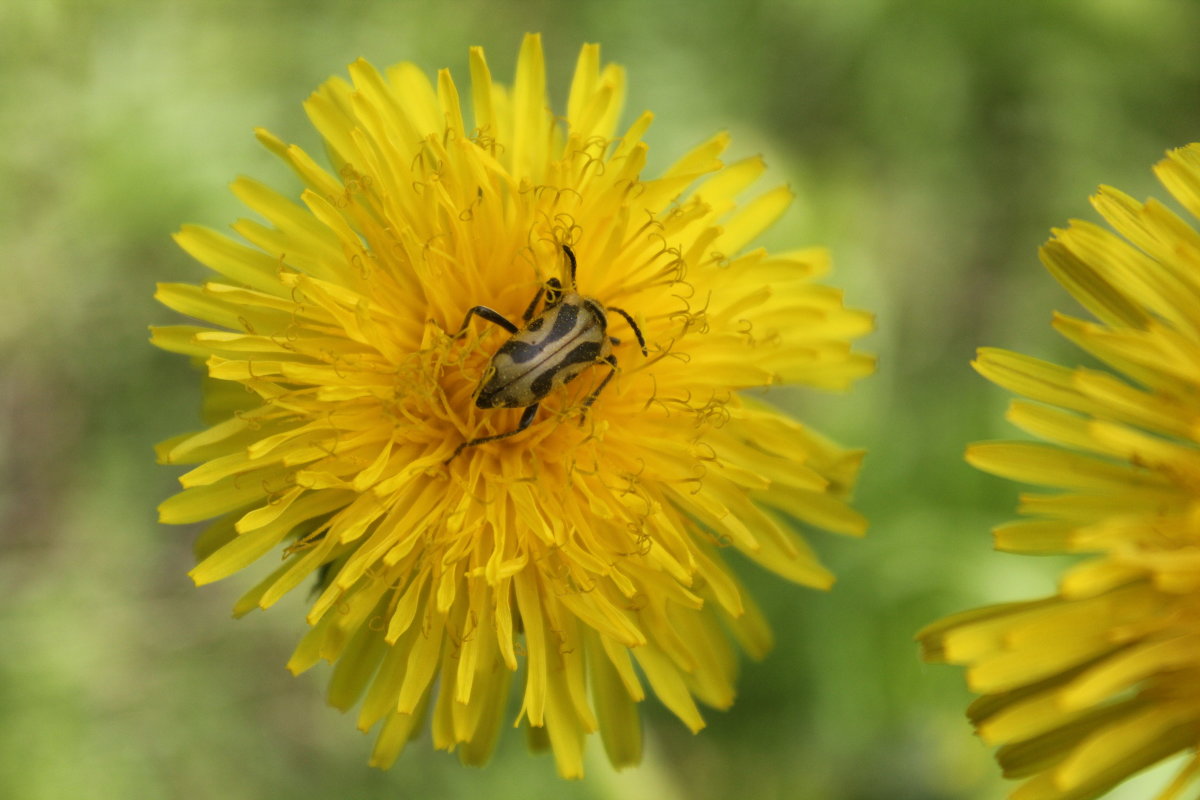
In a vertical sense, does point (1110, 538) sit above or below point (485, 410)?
above

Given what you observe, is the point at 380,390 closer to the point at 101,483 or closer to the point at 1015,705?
the point at 1015,705

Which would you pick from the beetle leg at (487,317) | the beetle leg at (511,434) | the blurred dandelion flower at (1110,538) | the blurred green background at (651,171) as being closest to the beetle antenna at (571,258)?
the beetle leg at (487,317)

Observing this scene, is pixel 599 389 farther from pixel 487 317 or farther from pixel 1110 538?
pixel 1110 538

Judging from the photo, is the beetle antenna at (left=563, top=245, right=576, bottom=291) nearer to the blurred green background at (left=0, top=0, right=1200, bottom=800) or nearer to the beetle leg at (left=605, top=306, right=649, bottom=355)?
the beetle leg at (left=605, top=306, right=649, bottom=355)

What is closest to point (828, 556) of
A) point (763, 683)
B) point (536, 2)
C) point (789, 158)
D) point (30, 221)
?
point (763, 683)

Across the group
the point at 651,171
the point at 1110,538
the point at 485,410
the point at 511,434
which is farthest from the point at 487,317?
the point at 651,171

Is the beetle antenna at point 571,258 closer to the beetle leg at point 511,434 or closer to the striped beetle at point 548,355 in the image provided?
the striped beetle at point 548,355
